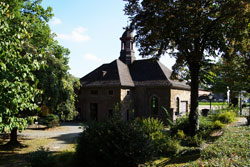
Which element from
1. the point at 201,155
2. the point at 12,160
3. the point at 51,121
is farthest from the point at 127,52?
the point at 201,155

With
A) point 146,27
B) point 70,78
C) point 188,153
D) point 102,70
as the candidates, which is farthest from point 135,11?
point 102,70

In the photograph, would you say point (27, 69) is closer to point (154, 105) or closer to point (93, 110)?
point (154, 105)

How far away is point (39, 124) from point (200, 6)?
2051 centimetres

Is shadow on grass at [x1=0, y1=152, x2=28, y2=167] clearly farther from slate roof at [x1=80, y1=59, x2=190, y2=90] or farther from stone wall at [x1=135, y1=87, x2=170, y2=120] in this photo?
stone wall at [x1=135, y1=87, x2=170, y2=120]

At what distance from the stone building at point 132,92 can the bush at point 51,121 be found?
4113 mm

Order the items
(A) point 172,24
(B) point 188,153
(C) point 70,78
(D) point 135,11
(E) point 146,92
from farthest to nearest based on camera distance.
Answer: (E) point 146,92
(C) point 70,78
(D) point 135,11
(A) point 172,24
(B) point 188,153

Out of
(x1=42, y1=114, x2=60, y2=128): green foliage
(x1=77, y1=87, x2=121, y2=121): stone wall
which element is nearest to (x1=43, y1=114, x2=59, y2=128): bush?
(x1=42, y1=114, x2=60, y2=128): green foliage

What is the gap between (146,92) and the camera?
24.3m

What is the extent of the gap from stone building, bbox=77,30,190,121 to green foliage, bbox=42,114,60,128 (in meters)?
4.11

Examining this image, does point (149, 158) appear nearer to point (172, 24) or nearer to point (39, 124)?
point (172, 24)

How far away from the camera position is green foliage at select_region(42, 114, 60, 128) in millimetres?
20344

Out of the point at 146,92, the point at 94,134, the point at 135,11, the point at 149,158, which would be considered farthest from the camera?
the point at 146,92

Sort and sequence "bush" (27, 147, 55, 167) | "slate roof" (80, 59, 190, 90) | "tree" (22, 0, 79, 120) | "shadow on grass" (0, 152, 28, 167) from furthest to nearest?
"slate roof" (80, 59, 190, 90) < "tree" (22, 0, 79, 120) < "shadow on grass" (0, 152, 28, 167) < "bush" (27, 147, 55, 167)

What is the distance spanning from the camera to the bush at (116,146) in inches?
283
